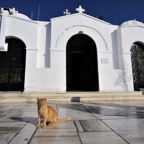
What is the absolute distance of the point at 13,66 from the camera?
30.2 ft

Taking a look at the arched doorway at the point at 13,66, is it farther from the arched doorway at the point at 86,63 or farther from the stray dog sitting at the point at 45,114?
the stray dog sitting at the point at 45,114

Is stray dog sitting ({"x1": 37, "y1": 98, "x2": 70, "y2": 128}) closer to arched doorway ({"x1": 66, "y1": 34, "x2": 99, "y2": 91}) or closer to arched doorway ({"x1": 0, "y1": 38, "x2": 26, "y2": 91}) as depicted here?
arched doorway ({"x1": 66, "y1": 34, "x2": 99, "y2": 91})

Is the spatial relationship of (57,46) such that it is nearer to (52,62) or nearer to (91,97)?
(52,62)

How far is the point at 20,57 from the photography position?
9.38 metres

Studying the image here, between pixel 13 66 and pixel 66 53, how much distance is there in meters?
3.30

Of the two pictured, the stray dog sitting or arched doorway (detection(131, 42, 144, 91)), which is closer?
the stray dog sitting

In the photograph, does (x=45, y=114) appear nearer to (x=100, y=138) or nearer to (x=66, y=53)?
(x=100, y=138)

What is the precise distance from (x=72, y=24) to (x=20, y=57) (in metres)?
3.91

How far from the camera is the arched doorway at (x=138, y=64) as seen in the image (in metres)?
9.98

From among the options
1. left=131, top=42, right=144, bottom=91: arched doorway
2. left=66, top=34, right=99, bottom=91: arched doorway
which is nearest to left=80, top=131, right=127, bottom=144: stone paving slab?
left=66, top=34, right=99, bottom=91: arched doorway

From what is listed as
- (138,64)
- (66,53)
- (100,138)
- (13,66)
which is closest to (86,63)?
(66,53)

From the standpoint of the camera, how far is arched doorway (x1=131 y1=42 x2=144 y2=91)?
9980 mm

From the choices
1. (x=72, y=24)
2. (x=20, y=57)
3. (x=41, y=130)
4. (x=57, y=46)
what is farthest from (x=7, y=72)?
(x=41, y=130)

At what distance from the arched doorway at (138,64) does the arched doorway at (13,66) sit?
23.2ft
